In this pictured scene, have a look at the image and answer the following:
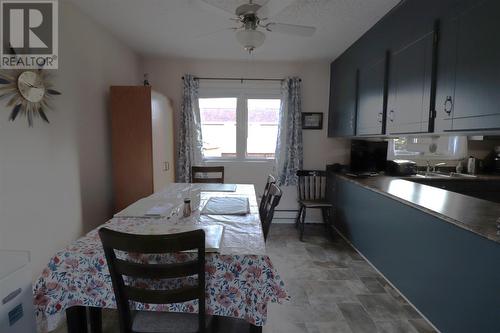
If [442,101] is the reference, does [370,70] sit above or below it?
above

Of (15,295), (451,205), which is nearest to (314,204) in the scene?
(451,205)

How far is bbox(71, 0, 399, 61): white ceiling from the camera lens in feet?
7.16

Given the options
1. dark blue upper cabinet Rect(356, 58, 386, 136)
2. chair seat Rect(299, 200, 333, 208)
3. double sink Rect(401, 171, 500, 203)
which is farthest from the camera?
chair seat Rect(299, 200, 333, 208)

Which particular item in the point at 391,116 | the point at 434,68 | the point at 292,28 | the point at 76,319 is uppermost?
the point at 292,28

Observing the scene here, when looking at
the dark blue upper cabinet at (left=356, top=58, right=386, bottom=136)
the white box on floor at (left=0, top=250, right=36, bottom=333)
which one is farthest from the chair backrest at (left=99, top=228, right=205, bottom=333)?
the dark blue upper cabinet at (left=356, top=58, right=386, bottom=136)

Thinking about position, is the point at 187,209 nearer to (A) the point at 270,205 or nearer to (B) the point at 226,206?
(B) the point at 226,206

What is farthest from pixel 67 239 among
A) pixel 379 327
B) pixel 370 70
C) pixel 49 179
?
pixel 370 70

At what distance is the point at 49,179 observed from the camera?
81.0 inches

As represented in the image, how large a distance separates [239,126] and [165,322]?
302 centimetres

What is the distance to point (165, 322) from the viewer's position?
116 cm

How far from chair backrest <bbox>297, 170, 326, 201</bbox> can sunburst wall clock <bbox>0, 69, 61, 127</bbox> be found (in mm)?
2859

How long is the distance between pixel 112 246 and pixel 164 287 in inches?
13.5

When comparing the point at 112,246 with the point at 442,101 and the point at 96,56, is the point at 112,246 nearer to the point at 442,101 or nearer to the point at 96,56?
the point at 442,101

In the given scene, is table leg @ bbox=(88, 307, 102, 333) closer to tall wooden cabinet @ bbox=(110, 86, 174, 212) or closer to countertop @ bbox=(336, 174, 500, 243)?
tall wooden cabinet @ bbox=(110, 86, 174, 212)
